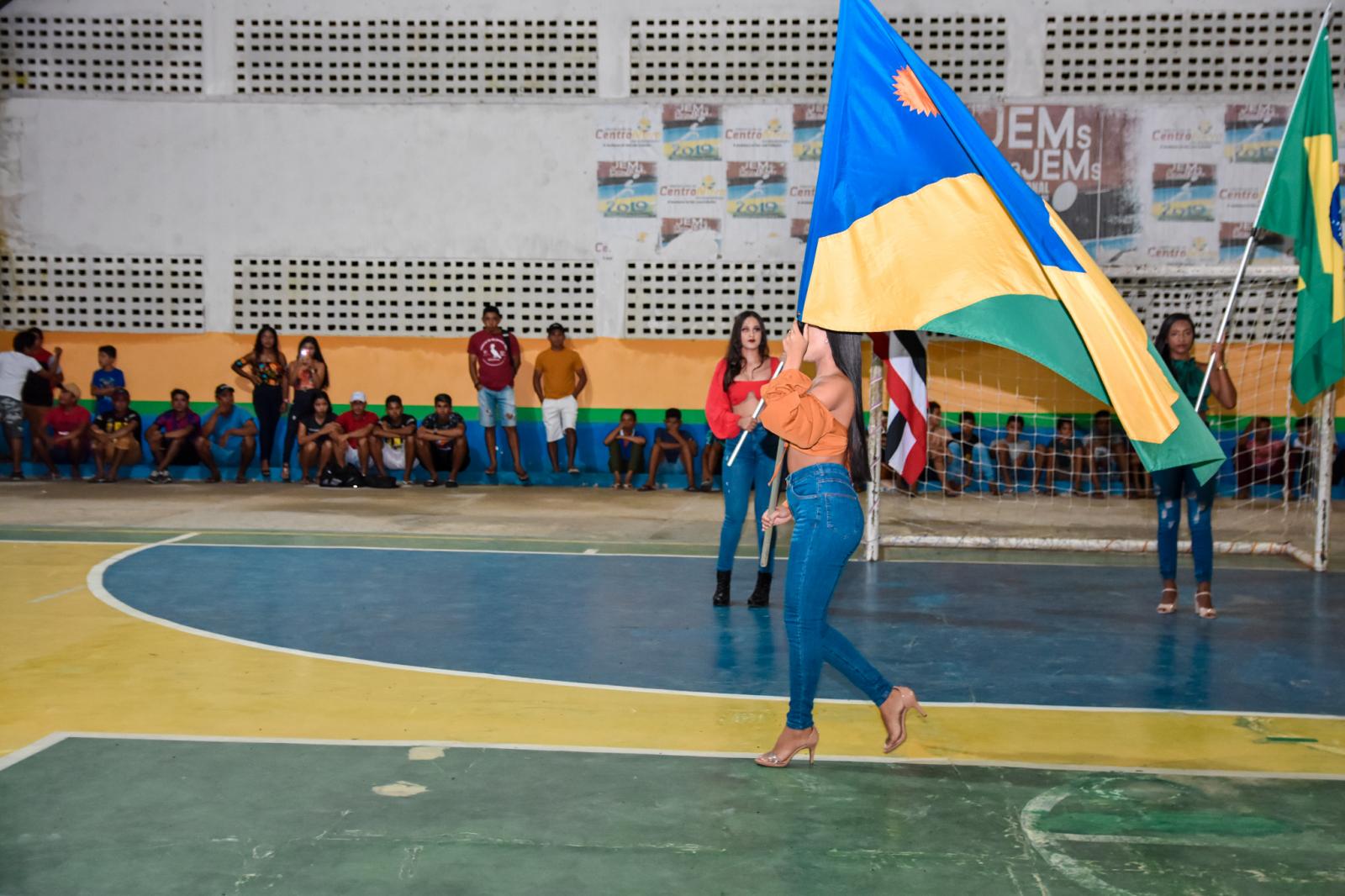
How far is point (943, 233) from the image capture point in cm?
633

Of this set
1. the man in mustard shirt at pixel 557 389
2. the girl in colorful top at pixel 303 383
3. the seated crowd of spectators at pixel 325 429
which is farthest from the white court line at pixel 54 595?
the man in mustard shirt at pixel 557 389

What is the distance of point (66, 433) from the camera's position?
17.1 metres

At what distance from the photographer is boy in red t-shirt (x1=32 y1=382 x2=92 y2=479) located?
675 inches

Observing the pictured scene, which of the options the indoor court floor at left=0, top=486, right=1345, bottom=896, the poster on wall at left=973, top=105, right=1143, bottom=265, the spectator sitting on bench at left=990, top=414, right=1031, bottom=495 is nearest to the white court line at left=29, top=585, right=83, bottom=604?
the indoor court floor at left=0, top=486, right=1345, bottom=896

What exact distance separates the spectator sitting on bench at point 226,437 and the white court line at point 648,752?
11.3m

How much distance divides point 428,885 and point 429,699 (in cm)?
242

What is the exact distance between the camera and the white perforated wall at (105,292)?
18.0 meters

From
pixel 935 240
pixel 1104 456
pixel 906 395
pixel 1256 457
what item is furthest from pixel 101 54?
pixel 1256 457

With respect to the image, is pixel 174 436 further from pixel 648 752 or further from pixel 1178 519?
pixel 648 752

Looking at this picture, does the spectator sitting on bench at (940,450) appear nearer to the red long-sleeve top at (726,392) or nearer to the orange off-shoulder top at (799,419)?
the red long-sleeve top at (726,392)

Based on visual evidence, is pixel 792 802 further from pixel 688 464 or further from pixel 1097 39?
pixel 1097 39

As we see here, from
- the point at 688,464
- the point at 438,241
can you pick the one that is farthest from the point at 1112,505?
the point at 438,241

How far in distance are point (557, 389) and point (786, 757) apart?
38.7 feet

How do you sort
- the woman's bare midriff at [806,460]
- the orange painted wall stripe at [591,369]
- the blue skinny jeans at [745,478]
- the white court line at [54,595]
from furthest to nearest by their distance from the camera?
the orange painted wall stripe at [591,369] < the white court line at [54,595] < the blue skinny jeans at [745,478] < the woman's bare midriff at [806,460]
